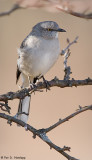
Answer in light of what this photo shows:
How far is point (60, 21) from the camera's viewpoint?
8047 millimetres

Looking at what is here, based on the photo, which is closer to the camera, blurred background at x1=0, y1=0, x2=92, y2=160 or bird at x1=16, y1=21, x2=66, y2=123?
bird at x1=16, y1=21, x2=66, y2=123

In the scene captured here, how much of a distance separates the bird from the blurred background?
1719mm

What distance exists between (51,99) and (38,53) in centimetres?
297

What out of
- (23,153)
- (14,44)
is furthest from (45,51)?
(14,44)

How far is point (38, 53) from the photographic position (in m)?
4.11

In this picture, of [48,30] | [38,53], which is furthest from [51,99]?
[38,53]

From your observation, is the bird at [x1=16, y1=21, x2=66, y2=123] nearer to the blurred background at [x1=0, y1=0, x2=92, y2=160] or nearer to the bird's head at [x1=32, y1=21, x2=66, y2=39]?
the bird's head at [x1=32, y1=21, x2=66, y2=39]

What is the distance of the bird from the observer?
4117 millimetres

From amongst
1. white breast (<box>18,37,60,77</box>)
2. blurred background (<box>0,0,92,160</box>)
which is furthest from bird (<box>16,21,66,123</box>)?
blurred background (<box>0,0,92,160</box>)

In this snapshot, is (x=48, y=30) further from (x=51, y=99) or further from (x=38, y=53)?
(x=51, y=99)

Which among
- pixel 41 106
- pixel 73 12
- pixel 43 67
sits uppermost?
pixel 41 106

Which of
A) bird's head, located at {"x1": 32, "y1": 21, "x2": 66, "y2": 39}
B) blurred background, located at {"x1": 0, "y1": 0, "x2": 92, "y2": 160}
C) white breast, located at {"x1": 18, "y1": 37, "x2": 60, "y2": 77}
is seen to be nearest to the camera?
white breast, located at {"x1": 18, "y1": 37, "x2": 60, "y2": 77}

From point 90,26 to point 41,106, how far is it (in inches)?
89.1

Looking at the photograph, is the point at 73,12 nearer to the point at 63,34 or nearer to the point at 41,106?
the point at 41,106
